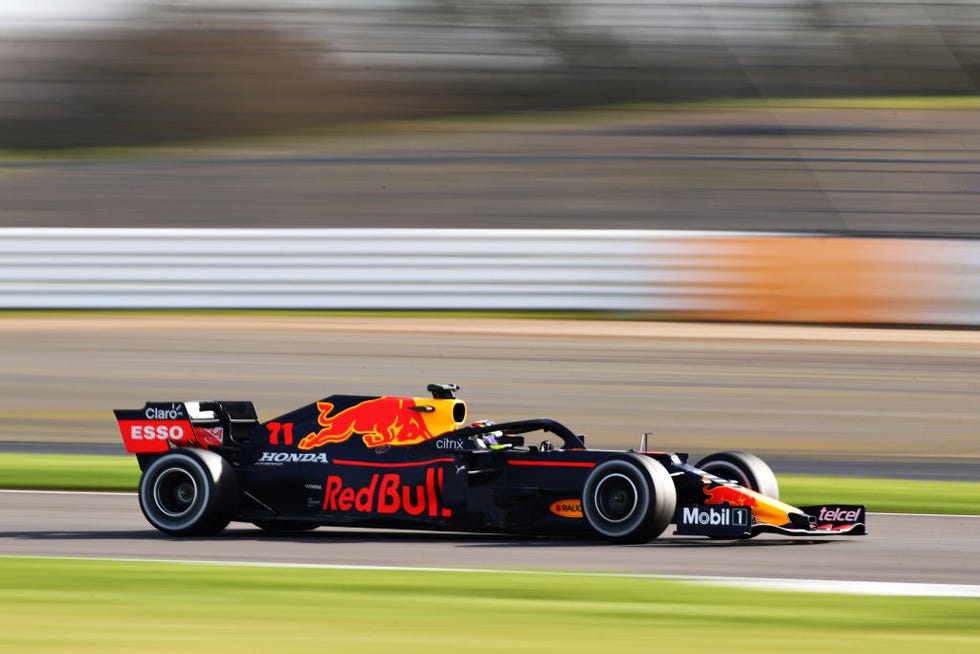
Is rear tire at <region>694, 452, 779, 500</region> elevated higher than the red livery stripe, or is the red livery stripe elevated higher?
rear tire at <region>694, 452, 779, 500</region>

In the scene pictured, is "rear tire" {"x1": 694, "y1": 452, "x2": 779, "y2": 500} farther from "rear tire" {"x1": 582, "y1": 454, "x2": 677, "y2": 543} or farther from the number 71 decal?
the number 71 decal

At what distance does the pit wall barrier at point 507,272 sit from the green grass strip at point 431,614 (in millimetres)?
11057

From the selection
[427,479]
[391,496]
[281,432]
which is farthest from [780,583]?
[281,432]

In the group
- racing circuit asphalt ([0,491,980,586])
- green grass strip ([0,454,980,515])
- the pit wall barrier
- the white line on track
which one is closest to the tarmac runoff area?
the pit wall barrier

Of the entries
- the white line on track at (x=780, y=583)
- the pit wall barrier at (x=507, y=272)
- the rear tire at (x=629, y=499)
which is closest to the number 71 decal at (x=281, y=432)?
the white line on track at (x=780, y=583)

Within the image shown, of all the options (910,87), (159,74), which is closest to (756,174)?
(910,87)

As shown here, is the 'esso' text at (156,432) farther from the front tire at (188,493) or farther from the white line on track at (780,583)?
the white line on track at (780,583)

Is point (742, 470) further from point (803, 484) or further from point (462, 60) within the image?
point (462, 60)

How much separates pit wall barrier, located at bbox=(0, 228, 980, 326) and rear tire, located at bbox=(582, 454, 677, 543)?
986cm

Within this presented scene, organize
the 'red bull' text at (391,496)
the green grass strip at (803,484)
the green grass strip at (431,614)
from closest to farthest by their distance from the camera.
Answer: the green grass strip at (431,614)
the 'red bull' text at (391,496)
the green grass strip at (803,484)

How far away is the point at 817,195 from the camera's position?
21578 millimetres

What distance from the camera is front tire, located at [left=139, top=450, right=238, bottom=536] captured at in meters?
9.28

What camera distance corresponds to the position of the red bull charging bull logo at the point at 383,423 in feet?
30.5

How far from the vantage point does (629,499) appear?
8750 mm
